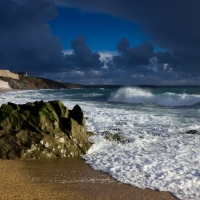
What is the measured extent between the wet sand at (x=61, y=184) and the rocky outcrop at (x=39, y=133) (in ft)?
1.65

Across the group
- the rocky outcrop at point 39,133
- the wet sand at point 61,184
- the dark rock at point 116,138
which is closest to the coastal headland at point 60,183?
the wet sand at point 61,184

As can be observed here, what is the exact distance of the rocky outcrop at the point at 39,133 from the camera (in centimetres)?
691

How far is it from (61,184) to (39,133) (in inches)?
101

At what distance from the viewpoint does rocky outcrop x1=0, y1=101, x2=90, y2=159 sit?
6906 mm

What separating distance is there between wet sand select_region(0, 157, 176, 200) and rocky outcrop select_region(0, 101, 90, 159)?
50 centimetres

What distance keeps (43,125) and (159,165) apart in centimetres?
334

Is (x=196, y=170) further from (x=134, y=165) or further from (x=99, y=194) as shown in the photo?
(x=99, y=194)

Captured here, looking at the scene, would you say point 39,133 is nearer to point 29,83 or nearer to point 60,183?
point 60,183

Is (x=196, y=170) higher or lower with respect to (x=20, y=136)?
lower

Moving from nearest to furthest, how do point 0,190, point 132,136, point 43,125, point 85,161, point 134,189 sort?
point 0,190 → point 134,189 → point 85,161 → point 43,125 → point 132,136

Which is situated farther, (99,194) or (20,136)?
(20,136)

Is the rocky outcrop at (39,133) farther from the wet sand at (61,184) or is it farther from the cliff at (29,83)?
the cliff at (29,83)

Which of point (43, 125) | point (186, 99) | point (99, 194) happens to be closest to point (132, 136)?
point (43, 125)

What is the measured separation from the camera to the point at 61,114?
8.40 m
